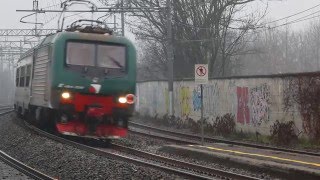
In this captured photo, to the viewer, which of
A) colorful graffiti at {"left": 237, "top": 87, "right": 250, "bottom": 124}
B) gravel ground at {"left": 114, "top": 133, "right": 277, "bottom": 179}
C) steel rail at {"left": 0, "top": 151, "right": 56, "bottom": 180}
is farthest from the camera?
colorful graffiti at {"left": 237, "top": 87, "right": 250, "bottom": 124}

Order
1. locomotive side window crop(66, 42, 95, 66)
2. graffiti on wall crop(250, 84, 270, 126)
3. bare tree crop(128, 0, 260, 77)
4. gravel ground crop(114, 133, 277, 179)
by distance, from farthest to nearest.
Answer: bare tree crop(128, 0, 260, 77), graffiti on wall crop(250, 84, 270, 126), locomotive side window crop(66, 42, 95, 66), gravel ground crop(114, 133, 277, 179)


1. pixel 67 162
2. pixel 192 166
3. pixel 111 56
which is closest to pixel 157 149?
pixel 111 56

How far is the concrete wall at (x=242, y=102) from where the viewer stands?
58.1 ft

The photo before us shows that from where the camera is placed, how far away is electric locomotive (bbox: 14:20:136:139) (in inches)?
589

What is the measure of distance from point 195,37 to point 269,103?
16.4 metres

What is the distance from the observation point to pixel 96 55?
15.5 m

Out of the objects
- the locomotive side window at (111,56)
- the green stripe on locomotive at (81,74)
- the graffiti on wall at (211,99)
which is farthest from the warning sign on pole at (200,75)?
the graffiti on wall at (211,99)

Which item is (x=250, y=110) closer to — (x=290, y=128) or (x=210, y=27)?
(x=290, y=128)

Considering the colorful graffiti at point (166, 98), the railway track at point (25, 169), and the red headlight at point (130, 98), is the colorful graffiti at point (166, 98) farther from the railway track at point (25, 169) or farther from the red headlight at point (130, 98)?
the railway track at point (25, 169)

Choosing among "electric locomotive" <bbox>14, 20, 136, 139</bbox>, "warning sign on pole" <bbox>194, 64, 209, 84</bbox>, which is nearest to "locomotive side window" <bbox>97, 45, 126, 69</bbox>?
"electric locomotive" <bbox>14, 20, 136, 139</bbox>

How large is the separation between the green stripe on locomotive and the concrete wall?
533cm

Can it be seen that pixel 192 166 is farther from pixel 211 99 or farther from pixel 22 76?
pixel 22 76

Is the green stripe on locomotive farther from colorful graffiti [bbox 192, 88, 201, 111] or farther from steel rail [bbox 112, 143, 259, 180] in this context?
colorful graffiti [bbox 192, 88, 201, 111]

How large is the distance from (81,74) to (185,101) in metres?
11.3
